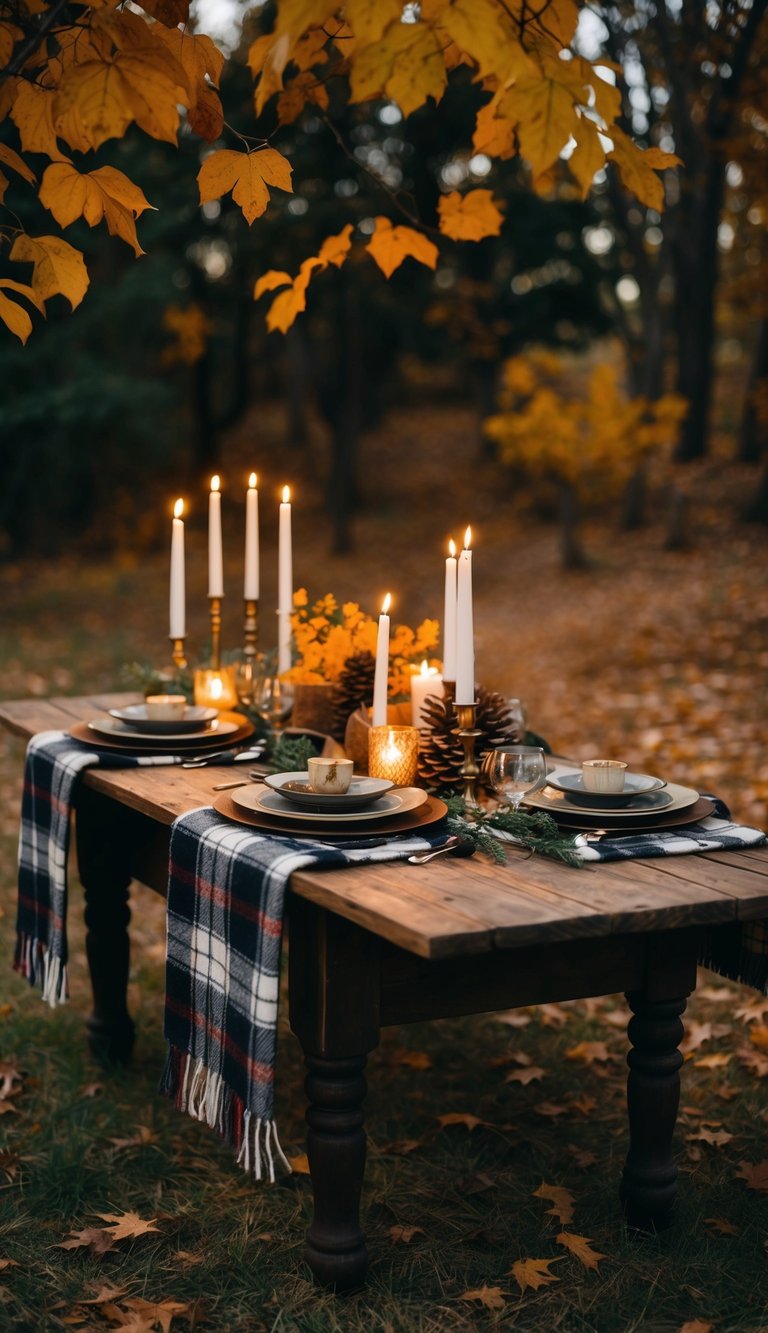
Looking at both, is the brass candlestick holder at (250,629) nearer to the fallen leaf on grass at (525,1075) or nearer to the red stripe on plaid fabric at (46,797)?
the red stripe on plaid fabric at (46,797)

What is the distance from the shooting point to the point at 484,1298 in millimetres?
2820

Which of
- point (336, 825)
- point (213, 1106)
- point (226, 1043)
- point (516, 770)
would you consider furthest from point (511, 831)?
point (213, 1106)

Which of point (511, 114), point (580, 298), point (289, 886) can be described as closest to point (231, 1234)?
point (289, 886)

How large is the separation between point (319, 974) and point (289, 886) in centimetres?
21

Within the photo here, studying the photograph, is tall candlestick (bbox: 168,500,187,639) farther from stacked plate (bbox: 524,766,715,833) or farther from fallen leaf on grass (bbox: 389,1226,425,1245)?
fallen leaf on grass (bbox: 389,1226,425,1245)

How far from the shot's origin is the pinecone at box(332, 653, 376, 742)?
367cm

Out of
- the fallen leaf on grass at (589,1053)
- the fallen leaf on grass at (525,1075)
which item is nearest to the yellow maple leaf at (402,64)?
the fallen leaf on grass at (525,1075)

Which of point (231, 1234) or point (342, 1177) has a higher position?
point (342, 1177)

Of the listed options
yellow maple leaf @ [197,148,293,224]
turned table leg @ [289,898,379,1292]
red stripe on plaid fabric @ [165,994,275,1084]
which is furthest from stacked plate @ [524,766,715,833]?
yellow maple leaf @ [197,148,293,224]

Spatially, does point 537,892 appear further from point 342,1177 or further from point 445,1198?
point 445,1198

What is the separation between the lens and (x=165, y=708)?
3.74 meters

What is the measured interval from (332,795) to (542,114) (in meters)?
1.43

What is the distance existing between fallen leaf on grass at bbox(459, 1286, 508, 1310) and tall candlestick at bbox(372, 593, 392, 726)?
4.22 ft

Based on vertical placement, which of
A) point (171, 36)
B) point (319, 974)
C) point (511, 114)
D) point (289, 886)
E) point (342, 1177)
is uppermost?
point (171, 36)
